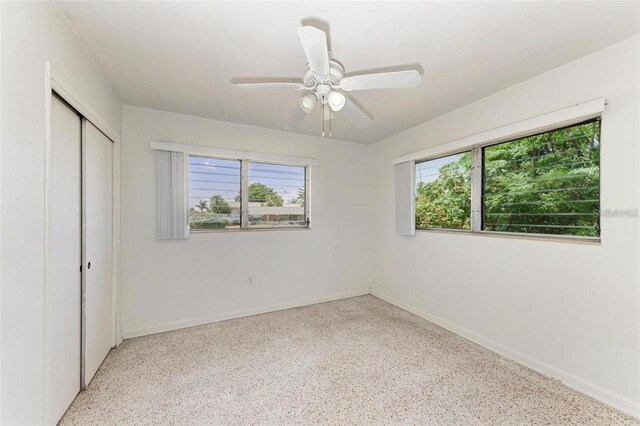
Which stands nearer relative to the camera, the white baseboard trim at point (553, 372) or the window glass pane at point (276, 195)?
the white baseboard trim at point (553, 372)

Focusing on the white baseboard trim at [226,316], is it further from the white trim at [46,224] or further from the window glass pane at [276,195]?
the white trim at [46,224]

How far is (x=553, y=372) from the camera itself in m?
2.10

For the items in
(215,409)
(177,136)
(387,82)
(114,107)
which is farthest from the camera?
(177,136)

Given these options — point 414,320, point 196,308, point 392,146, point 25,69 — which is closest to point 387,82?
point 25,69

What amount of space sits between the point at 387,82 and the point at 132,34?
1669 millimetres

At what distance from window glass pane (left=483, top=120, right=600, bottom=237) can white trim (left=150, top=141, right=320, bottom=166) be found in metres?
2.25

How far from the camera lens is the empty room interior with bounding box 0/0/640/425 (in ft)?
4.76

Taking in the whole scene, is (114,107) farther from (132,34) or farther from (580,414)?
(580,414)

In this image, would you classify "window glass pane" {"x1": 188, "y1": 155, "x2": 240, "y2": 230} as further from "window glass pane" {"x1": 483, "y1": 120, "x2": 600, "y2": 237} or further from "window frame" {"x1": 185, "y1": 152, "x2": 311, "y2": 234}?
"window glass pane" {"x1": 483, "y1": 120, "x2": 600, "y2": 237}

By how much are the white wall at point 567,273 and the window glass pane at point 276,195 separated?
1918 millimetres

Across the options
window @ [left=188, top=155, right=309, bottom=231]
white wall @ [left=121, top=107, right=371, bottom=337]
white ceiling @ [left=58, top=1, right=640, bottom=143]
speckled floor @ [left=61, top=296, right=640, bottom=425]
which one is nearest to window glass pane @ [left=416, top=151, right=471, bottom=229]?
white ceiling @ [left=58, top=1, right=640, bottom=143]

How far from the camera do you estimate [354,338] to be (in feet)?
9.12

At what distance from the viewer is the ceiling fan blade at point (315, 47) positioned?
120 centimetres

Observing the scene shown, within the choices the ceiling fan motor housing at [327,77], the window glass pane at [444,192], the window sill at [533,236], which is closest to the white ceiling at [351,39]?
the ceiling fan motor housing at [327,77]
